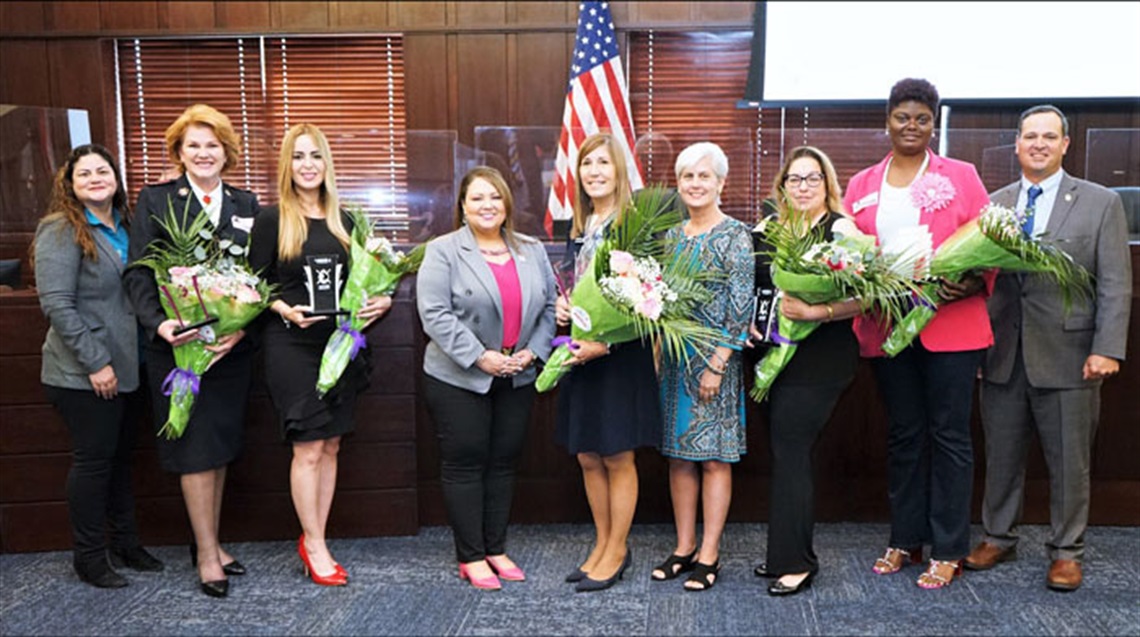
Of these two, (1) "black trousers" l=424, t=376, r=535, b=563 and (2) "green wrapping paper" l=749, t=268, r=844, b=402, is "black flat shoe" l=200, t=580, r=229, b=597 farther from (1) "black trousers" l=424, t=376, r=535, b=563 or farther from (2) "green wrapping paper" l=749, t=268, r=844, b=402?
(2) "green wrapping paper" l=749, t=268, r=844, b=402

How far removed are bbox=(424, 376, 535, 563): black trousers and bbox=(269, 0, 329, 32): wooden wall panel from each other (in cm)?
354

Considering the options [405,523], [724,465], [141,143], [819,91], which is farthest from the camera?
[141,143]

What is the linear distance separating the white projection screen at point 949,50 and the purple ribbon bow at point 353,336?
3.49 m

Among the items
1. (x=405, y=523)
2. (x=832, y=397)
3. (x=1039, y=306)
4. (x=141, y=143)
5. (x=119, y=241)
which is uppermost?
(x=141, y=143)

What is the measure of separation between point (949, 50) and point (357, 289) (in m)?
4.16

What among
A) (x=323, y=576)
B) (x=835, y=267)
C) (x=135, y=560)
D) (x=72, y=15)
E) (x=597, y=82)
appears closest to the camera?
(x=835, y=267)

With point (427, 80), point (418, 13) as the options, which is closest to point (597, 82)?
point (427, 80)

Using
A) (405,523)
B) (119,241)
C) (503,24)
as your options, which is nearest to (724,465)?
(405,523)

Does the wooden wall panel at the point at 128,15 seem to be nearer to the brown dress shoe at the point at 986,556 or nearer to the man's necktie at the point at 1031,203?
the man's necktie at the point at 1031,203

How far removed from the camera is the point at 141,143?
630 cm

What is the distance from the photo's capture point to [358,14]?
6086 mm

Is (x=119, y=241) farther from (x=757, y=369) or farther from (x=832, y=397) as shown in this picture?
(x=832, y=397)

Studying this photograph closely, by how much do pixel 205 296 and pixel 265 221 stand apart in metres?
0.32

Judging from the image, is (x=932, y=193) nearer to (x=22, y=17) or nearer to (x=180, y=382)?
(x=180, y=382)
